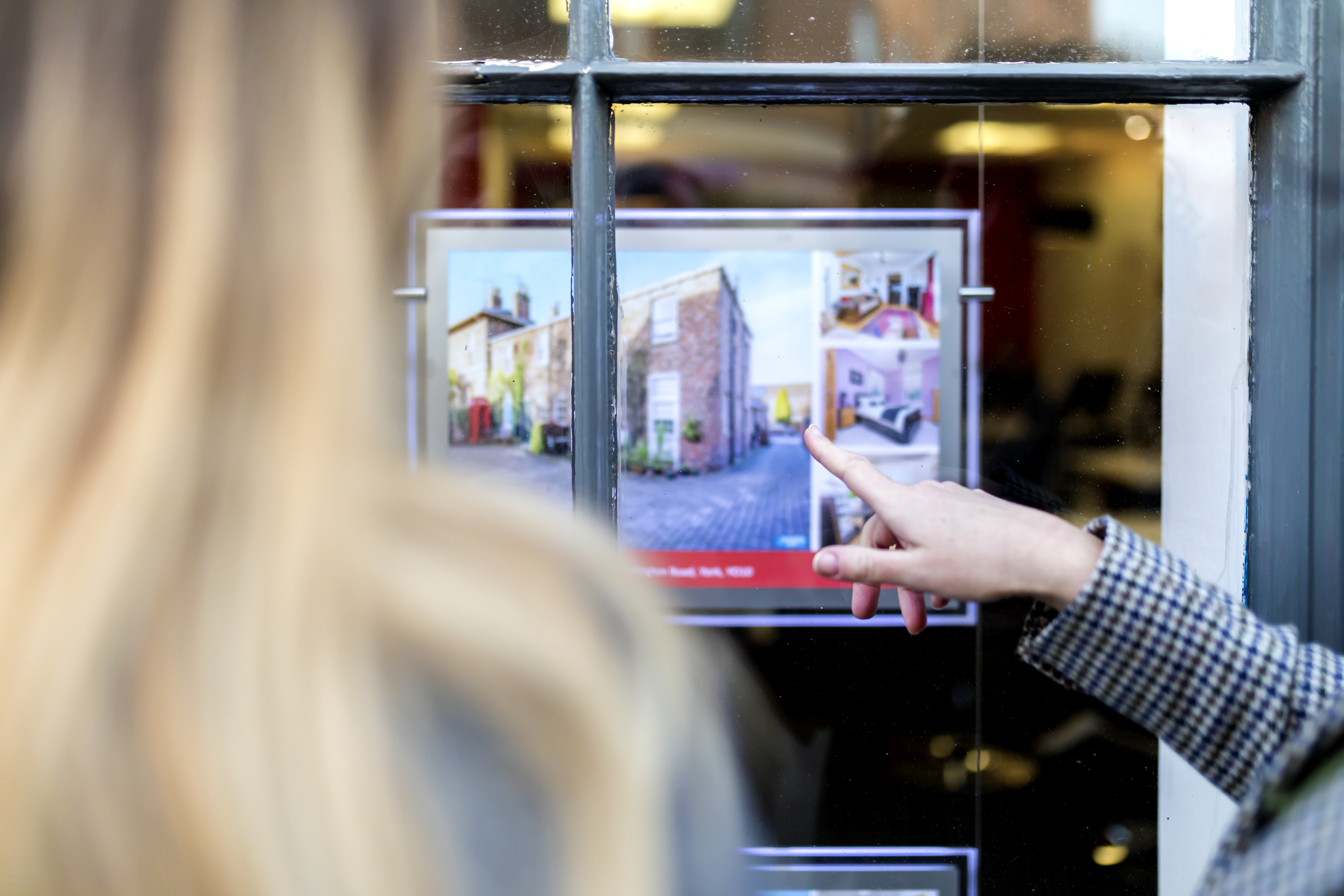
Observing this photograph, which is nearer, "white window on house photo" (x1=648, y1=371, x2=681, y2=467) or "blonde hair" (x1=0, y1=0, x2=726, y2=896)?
"blonde hair" (x1=0, y1=0, x2=726, y2=896)

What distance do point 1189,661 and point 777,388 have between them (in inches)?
50.0

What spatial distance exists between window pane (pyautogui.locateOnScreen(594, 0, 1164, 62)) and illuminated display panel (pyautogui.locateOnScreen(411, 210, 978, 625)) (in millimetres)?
679

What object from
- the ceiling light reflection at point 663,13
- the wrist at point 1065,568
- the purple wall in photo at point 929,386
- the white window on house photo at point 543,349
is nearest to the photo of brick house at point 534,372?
the white window on house photo at point 543,349

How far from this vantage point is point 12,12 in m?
0.53

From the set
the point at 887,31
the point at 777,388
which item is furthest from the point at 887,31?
the point at 777,388

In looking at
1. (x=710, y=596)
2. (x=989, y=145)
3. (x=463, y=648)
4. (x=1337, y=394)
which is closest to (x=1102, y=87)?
(x=1337, y=394)

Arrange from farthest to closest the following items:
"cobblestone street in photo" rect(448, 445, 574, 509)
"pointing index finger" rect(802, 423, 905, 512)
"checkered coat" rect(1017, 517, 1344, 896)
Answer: "cobblestone street in photo" rect(448, 445, 574, 509) → "pointing index finger" rect(802, 423, 905, 512) → "checkered coat" rect(1017, 517, 1344, 896)

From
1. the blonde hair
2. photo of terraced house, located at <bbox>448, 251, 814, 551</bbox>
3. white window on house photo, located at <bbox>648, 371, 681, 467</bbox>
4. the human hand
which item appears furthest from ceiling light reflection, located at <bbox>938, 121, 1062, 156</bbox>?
the blonde hair

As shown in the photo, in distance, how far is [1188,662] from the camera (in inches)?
32.4

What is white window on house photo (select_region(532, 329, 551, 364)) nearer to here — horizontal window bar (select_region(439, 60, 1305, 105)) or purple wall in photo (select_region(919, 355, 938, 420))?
horizontal window bar (select_region(439, 60, 1305, 105))

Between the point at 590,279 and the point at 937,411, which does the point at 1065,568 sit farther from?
the point at 937,411

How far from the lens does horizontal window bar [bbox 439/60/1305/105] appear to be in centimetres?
100

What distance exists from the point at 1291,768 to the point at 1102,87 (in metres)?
0.83

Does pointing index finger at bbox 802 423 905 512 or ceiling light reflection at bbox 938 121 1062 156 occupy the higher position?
ceiling light reflection at bbox 938 121 1062 156
